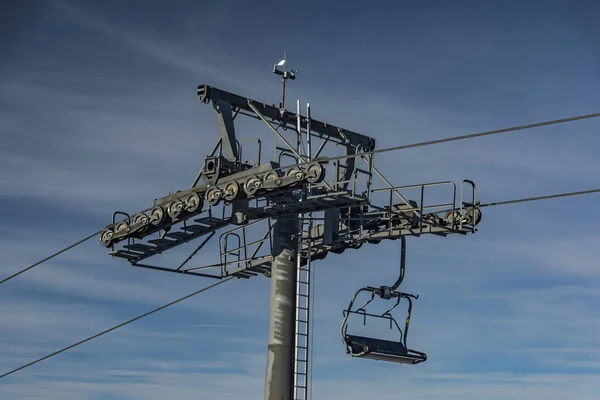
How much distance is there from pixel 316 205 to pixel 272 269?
12.9 ft

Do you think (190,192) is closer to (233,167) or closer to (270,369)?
(233,167)

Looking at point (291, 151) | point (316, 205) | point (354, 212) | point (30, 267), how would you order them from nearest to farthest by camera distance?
1. point (316, 205)
2. point (291, 151)
3. point (354, 212)
4. point (30, 267)

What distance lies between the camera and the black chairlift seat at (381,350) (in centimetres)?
3356

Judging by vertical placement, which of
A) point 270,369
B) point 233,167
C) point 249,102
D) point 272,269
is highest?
point 249,102

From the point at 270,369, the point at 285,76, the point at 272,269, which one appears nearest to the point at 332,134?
the point at 285,76

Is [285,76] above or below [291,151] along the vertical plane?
above

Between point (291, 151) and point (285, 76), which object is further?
point (285, 76)

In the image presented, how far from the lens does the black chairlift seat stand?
110ft

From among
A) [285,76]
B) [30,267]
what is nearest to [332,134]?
[285,76]

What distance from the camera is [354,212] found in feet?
119

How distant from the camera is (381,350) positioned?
112 ft

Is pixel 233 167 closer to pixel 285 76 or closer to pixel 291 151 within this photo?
pixel 291 151

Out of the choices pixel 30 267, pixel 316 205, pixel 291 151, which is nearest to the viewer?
pixel 316 205

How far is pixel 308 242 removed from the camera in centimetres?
3506
